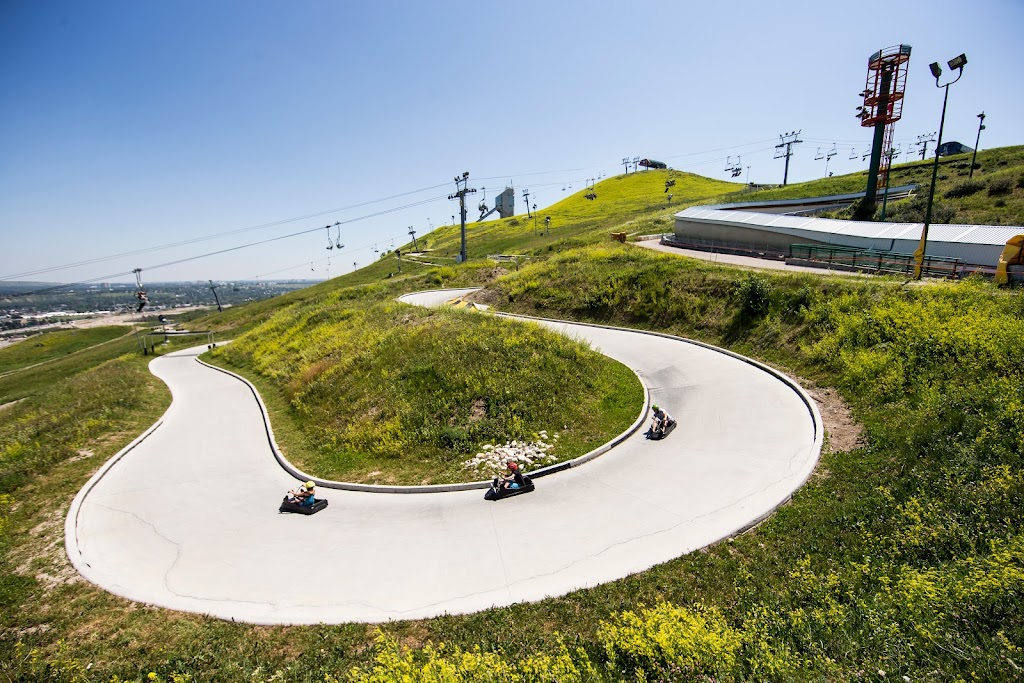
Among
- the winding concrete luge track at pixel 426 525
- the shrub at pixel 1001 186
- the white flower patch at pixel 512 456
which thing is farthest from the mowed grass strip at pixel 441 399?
the shrub at pixel 1001 186

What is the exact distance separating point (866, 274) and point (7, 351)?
132 metres

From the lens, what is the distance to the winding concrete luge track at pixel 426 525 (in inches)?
388

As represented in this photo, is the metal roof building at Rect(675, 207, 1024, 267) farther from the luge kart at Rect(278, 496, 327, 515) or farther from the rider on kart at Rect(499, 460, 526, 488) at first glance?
the luge kart at Rect(278, 496, 327, 515)

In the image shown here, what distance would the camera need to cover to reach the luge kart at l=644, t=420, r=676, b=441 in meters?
15.8

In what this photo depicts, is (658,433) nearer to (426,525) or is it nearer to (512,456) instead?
(512,456)

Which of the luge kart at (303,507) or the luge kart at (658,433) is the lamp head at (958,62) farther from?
the luge kart at (303,507)

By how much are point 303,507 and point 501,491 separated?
19.3 ft

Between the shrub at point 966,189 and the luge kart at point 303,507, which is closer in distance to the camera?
the luge kart at point 303,507

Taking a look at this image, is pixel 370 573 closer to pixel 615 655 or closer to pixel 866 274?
pixel 615 655

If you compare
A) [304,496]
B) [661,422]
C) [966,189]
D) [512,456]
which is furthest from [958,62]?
[966,189]

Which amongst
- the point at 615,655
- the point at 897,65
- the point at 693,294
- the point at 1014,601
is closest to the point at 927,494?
the point at 1014,601

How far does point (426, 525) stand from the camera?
1212 cm

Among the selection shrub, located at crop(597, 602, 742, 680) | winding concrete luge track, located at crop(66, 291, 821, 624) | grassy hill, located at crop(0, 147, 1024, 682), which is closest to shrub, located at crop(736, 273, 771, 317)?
grassy hill, located at crop(0, 147, 1024, 682)

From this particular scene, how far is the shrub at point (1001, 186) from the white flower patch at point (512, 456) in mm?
50517
